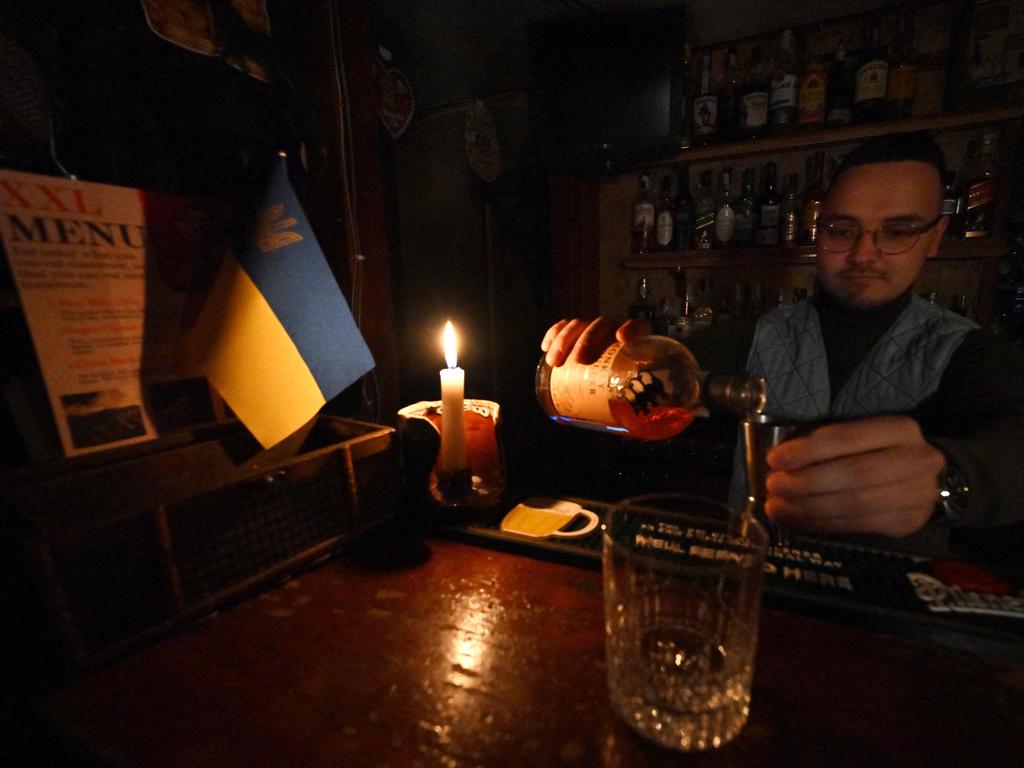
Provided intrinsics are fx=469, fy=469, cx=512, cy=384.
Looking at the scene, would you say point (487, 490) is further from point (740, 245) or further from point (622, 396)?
point (740, 245)

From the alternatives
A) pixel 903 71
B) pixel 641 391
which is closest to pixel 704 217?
pixel 903 71

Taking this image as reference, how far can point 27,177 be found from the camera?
20.5 inches

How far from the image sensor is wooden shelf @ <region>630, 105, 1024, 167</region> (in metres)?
1.61

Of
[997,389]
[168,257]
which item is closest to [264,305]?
[168,257]

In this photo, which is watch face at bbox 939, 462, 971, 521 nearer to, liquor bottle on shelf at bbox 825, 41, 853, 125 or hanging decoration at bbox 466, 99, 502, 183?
liquor bottle on shelf at bbox 825, 41, 853, 125

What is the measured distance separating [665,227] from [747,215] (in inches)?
13.4

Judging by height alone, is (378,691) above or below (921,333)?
below

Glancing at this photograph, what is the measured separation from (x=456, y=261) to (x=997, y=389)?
6.33 feet

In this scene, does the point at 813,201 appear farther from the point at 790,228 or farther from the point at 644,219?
the point at 644,219

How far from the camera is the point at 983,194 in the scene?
1648mm

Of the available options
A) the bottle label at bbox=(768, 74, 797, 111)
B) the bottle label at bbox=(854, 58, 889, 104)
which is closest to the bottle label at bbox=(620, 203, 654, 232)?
the bottle label at bbox=(768, 74, 797, 111)

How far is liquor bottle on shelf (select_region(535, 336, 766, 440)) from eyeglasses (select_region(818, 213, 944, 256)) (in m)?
0.67

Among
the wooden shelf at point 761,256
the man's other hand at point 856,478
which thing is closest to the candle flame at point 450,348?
the man's other hand at point 856,478

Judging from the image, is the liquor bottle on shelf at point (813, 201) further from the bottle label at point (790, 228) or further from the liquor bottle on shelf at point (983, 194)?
the liquor bottle on shelf at point (983, 194)
